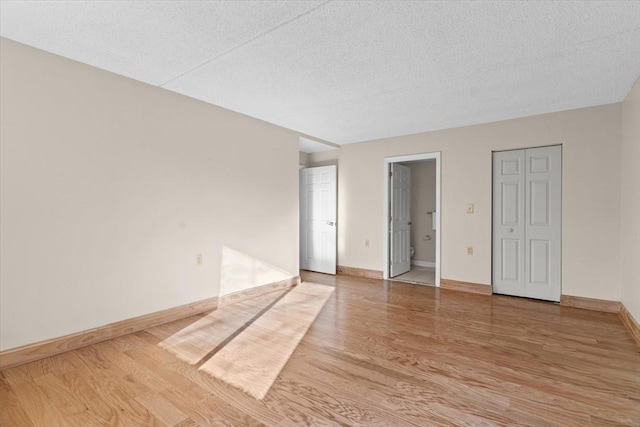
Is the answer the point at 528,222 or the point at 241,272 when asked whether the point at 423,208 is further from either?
the point at 241,272

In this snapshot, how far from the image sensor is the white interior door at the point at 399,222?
5500mm

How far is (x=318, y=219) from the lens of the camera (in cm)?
611

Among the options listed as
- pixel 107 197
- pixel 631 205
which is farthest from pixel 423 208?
pixel 107 197

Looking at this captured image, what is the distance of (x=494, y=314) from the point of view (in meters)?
3.61

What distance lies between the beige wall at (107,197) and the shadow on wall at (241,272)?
25 mm

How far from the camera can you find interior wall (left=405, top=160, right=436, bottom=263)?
6836 millimetres

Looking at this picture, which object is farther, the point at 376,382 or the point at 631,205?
the point at 631,205

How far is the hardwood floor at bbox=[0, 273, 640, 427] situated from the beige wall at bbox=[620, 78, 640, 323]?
17.3 inches

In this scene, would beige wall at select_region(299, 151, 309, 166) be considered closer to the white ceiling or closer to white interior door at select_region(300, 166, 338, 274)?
white interior door at select_region(300, 166, 338, 274)

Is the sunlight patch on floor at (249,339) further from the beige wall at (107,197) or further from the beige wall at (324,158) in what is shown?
the beige wall at (324,158)

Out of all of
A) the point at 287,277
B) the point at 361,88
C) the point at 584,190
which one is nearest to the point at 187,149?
the point at 361,88

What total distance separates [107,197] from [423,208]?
233 inches

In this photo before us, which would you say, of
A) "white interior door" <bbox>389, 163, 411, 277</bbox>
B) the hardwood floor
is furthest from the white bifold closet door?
"white interior door" <bbox>389, 163, 411, 277</bbox>

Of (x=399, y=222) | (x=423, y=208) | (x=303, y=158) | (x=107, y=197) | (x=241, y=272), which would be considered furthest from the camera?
(x=423, y=208)
